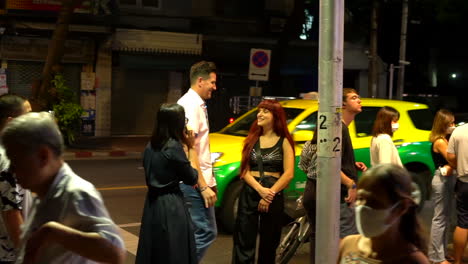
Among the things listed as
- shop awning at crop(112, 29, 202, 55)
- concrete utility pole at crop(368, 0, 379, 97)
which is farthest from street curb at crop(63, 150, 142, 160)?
concrete utility pole at crop(368, 0, 379, 97)

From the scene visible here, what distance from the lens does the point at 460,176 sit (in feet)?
22.8

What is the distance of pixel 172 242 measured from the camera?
207 inches

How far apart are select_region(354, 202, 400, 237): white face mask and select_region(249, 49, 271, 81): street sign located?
15.7 metres

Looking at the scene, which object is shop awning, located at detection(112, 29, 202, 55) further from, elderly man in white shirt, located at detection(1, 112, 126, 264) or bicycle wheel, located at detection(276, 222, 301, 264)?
elderly man in white shirt, located at detection(1, 112, 126, 264)

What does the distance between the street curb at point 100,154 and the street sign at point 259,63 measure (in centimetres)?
407

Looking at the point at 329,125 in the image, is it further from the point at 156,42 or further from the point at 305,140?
the point at 156,42

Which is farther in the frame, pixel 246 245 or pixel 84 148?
pixel 84 148

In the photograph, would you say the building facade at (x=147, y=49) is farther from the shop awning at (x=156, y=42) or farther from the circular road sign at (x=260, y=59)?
the circular road sign at (x=260, y=59)

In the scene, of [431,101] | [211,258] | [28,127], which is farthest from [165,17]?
[28,127]

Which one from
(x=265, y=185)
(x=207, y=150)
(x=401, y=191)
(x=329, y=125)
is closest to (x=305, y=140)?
(x=265, y=185)

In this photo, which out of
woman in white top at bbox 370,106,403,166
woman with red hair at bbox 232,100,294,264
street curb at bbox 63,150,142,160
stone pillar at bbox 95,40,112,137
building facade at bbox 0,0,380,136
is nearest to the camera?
woman with red hair at bbox 232,100,294,264

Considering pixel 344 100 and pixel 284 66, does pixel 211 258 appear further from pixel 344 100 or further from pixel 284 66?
pixel 284 66

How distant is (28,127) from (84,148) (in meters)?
17.5

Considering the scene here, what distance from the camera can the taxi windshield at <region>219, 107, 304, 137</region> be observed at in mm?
9914
